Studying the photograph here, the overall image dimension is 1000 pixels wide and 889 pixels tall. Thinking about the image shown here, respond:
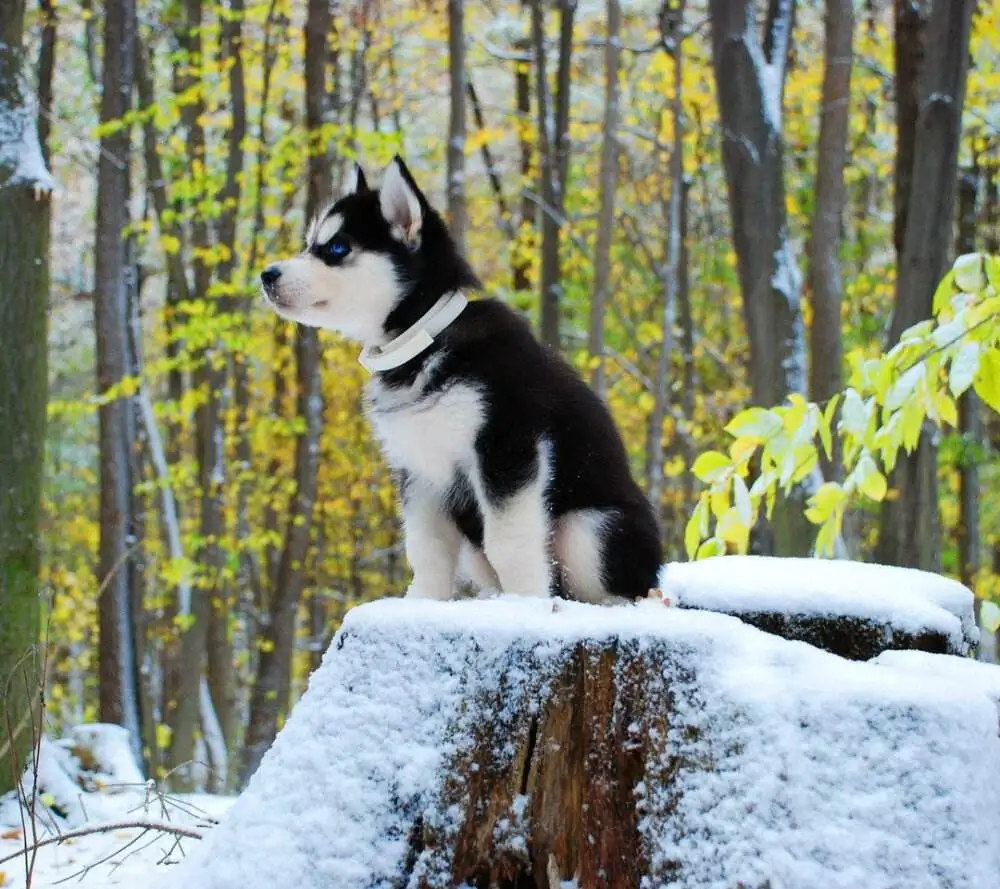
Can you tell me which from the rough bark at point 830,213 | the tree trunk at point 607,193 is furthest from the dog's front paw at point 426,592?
the tree trunk at point 607,193

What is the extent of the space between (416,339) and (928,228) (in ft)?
16.7

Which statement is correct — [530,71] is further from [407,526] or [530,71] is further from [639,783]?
[639,783]

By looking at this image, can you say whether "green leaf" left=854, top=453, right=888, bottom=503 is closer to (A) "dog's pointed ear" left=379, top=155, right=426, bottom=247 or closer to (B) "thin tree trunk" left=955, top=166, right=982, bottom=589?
(A) "dog's pointed ear" left=379, top=155, right=426, bottom=247

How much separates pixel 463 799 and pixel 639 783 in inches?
14.9

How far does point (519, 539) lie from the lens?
3.03 m

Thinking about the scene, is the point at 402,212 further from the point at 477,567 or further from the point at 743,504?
the point at 743,504

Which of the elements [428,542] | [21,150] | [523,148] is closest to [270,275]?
[428,542]

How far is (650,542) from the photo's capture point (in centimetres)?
334

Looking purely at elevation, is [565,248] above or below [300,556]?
above

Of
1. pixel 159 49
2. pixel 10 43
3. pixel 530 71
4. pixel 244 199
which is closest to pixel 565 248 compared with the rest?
pixel 530 71

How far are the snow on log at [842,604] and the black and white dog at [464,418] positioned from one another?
0.75 ft

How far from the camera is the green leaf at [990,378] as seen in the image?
2836 millimetres

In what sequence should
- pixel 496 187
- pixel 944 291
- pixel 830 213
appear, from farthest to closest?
1. pixel 496 187
2. pixel 830 213
3. pixel 944 291

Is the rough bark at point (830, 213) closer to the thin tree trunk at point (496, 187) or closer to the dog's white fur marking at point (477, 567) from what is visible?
the dog's white fur marking at point (477, 567)
